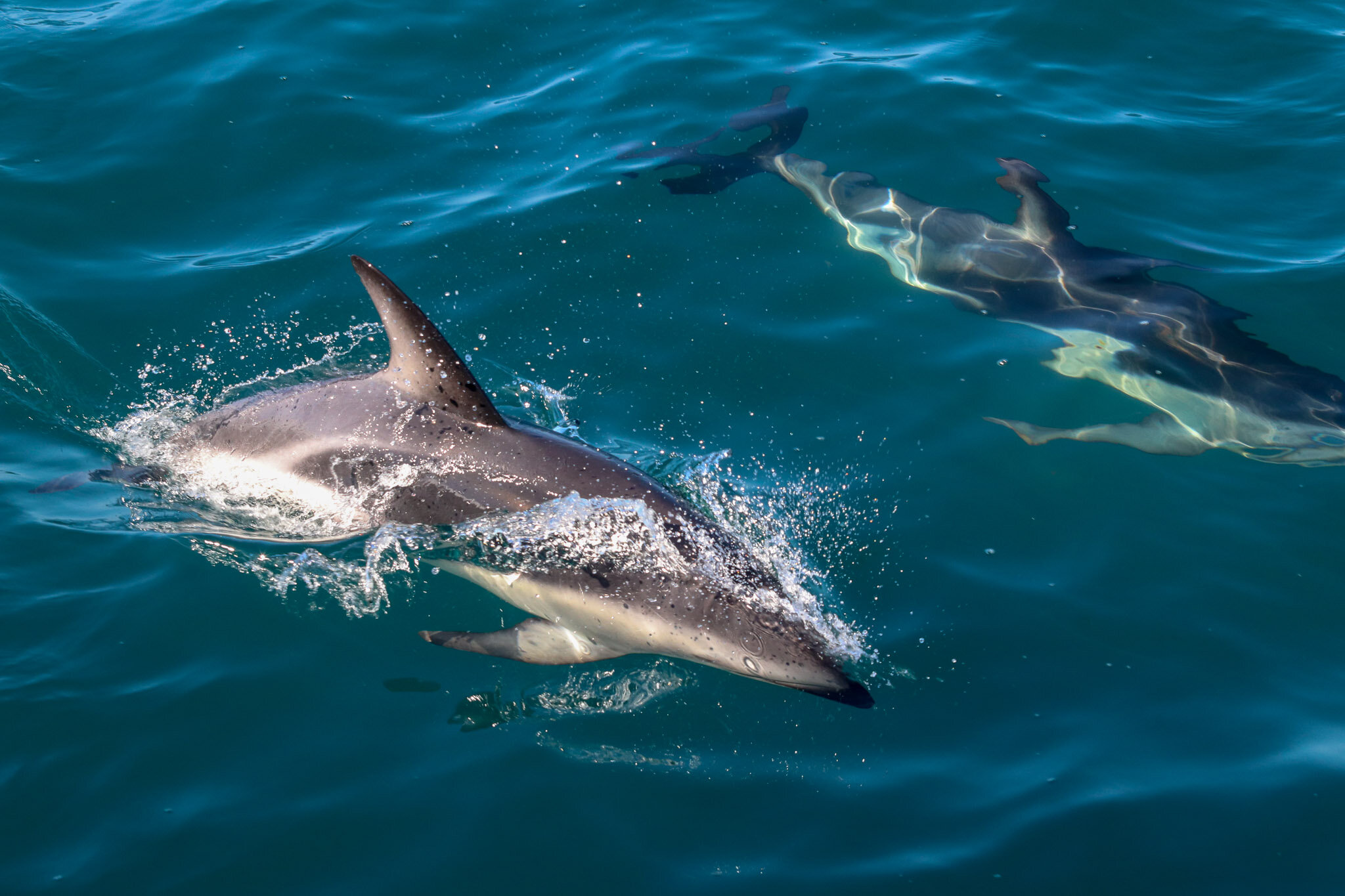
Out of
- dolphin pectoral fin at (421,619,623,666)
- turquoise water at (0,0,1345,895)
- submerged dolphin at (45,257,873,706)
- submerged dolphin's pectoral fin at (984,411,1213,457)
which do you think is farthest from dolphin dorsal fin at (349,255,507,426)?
submerged dolphin's pectoral fin at (984,411,1213,457)

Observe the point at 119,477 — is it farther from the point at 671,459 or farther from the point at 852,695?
the point at 852,695

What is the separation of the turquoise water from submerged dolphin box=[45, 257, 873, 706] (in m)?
0.21

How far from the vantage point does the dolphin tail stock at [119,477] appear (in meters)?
7.57

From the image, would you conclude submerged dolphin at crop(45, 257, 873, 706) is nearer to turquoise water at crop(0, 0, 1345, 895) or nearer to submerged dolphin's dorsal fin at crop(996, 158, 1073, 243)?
turquoise water at crop(0, 0, 1345, 895)

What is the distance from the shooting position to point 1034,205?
10.4 m

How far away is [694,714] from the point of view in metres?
6.01

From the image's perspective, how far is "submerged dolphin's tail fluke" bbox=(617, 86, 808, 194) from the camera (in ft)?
34.8

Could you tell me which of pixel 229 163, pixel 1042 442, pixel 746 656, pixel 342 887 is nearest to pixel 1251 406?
pixel 1042 442

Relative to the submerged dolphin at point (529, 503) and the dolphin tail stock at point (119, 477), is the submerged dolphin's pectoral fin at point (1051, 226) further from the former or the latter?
the dolphin tail stock at point (119, 477)

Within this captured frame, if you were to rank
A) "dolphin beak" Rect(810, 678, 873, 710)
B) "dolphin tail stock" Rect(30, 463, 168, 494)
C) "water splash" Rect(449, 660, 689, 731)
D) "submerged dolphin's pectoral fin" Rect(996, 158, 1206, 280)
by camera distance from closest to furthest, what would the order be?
"dolphin beak" Rect(810, 678, 873, 710), "water splash" Rect(449, 660, 689, 731), "dolphin tail stock" Rect(30, 463, 168, 494), "submerged dolphin's pectoral fin" Rect(996, 158, 1206, 280)

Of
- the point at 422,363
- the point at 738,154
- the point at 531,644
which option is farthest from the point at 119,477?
the point at 738,154

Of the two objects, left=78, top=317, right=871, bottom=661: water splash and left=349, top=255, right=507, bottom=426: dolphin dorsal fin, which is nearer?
left=349, top=255, right=507, bottom=426: dolphin dorsal fin

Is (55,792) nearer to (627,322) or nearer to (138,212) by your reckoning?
(627,322)

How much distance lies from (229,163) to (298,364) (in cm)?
371
